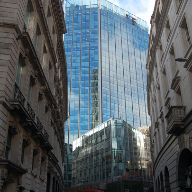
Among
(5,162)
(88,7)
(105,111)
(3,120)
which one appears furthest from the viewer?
(88,7)

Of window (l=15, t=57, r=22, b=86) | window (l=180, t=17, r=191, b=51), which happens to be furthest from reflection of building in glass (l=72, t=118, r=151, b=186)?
window (l=15, t=57, r=22, b=86)

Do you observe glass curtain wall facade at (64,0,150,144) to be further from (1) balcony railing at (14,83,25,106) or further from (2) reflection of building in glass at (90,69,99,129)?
(1) balcony railing at (14,83,25,106)

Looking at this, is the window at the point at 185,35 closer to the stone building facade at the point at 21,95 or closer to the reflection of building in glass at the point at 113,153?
the stone building facade at the point at 21,95

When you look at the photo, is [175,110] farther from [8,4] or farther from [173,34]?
[8,4]

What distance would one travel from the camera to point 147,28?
12788cm

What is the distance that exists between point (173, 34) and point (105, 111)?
67.9 metres

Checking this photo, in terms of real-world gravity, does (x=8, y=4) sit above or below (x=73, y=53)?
below

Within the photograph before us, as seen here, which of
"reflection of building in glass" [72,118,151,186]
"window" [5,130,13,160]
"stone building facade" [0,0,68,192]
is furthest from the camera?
"reflection of building in glass" [72,118,151,186]

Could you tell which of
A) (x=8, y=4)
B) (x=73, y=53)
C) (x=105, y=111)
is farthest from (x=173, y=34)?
(x=73, y=53)

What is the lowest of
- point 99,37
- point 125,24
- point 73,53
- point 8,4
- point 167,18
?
point 8,4

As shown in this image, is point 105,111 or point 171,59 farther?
point 105,111

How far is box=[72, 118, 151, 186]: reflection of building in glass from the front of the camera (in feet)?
169

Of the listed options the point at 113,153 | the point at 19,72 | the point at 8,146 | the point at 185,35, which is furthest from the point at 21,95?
the point at 113,153

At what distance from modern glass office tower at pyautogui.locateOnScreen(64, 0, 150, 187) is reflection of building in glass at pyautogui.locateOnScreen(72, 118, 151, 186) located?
24804 millimetres
